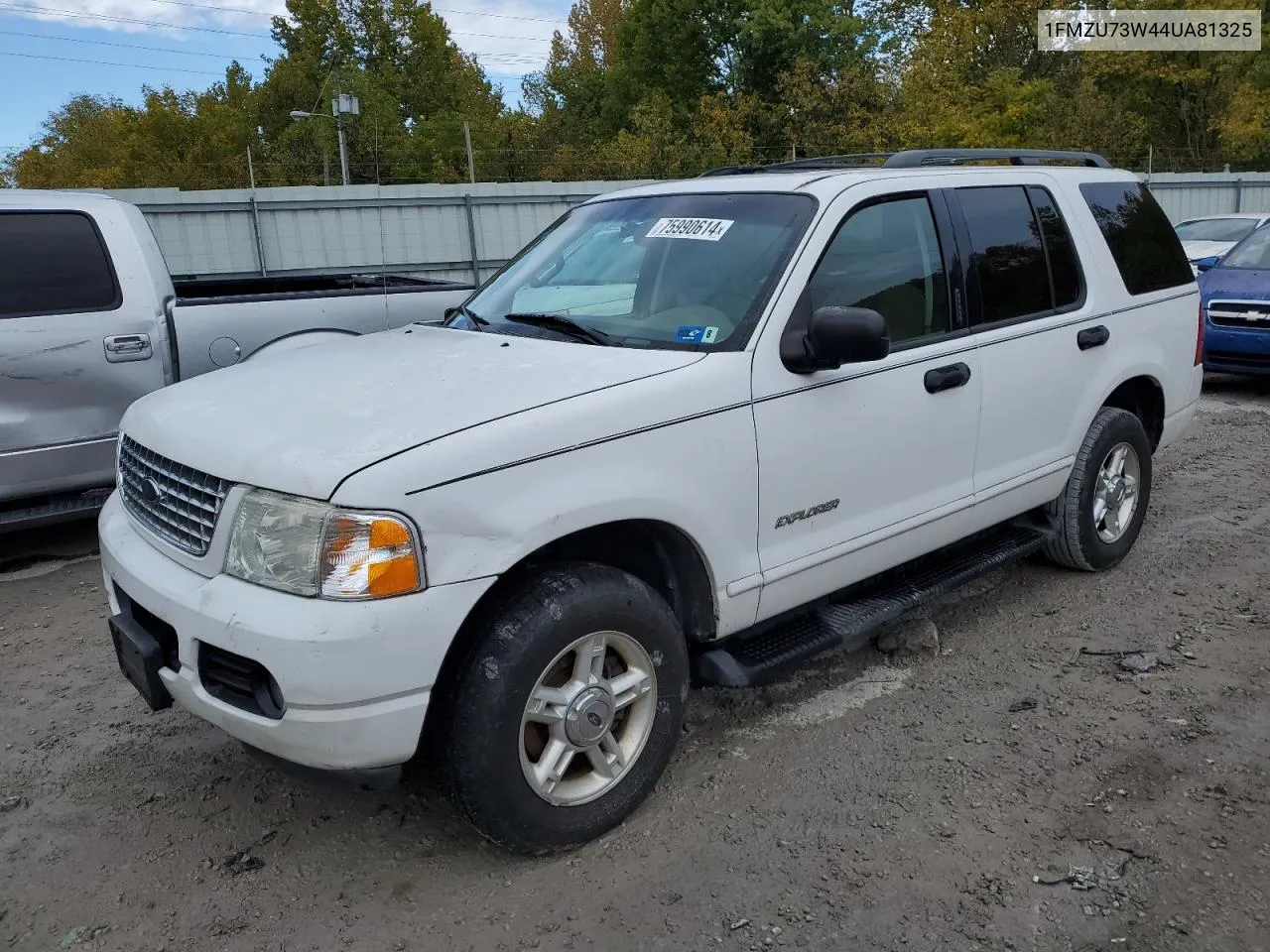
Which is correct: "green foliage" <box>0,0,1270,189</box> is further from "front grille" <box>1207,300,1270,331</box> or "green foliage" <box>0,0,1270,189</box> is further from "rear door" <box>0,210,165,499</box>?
"rear door" <box>0,210,165,499</box>

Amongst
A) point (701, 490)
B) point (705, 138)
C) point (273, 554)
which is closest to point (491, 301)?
point (701, 490)

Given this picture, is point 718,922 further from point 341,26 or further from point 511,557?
point 341,26

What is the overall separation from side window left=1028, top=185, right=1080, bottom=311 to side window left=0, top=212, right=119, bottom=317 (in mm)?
4750

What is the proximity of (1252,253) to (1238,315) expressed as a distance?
1286 mm

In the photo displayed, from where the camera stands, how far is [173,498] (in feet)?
10.0

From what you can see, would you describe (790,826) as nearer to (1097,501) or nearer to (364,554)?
(364,554)

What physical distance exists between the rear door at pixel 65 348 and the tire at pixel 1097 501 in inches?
187

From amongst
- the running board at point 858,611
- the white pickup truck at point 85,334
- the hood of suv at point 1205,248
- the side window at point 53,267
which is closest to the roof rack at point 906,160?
the running board at point 858,611

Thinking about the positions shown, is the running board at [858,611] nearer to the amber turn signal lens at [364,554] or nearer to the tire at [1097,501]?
the tire at [1097,501]

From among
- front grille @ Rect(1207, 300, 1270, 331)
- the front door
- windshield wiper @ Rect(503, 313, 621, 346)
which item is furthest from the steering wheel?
front grille @ Rect(1207, 300, 1270, 331)

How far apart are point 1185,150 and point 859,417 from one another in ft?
146

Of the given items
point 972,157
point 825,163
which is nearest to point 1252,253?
point 972,157

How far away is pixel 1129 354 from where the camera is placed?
498 centimetres

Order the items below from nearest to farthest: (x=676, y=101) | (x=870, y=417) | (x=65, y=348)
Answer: (x=870, y=417) → (x=65, y=348) → (x=676, y=101)
